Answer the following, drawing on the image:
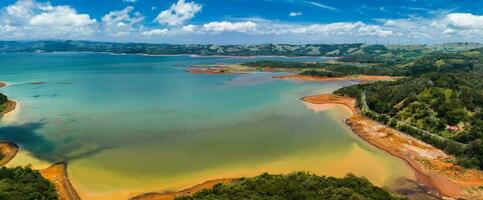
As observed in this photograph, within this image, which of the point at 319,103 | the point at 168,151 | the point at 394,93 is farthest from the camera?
the point at 319,103

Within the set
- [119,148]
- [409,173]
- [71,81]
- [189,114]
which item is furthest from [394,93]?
[71,81]

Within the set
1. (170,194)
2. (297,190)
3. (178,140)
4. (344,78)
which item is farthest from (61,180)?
(344,78)

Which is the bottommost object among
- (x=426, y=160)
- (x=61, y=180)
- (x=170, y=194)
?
(x=426, y=160)

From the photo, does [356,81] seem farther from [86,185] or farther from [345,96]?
[86,185]

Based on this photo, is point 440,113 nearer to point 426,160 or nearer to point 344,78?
point 426,160

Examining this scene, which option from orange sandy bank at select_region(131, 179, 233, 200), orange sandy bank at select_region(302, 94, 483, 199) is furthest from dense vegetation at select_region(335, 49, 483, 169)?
orange sandy bank at select_region(131, 179, 233, 200)

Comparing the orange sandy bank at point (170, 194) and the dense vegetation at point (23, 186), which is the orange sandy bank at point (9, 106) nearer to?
the dense vegetation at point (23, 186)
